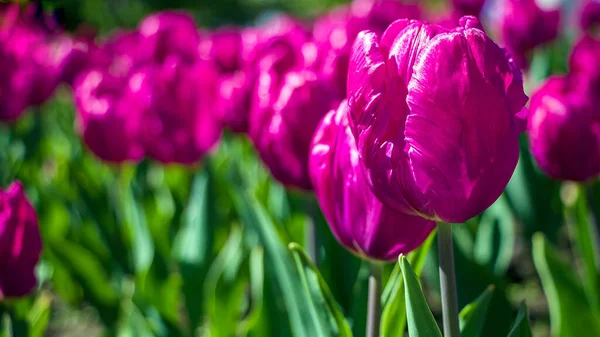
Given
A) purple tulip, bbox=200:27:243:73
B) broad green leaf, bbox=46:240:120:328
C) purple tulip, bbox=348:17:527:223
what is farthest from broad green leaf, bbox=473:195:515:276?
purple tulip, bbox=200:27:243:73

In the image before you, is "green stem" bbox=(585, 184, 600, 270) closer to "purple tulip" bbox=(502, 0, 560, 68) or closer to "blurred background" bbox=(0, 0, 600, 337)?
"blurred background" bbox=(0, 0, 600, 337)

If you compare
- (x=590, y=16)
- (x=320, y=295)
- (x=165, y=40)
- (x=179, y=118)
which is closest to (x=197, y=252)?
(x=179, y=118)

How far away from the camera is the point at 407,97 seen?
0.54 metres

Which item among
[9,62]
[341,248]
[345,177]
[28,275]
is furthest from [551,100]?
[9,62]

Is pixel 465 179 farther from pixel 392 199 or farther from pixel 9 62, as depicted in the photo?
pixel 9 62

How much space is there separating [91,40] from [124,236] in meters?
1.60

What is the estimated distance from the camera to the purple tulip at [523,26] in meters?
2.10

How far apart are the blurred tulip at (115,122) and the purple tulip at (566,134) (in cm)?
84

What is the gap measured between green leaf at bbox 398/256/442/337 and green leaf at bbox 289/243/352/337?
15 centimetres

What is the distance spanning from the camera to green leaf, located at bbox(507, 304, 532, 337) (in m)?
0.69

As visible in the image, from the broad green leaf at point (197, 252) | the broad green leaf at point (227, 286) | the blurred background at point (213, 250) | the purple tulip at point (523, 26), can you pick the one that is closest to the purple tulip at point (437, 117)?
the blurred background at point (213, 250)

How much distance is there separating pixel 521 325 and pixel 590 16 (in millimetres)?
1950

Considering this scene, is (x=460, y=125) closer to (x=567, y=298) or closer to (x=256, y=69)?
(x=567, y=298)

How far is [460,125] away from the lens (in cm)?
53
